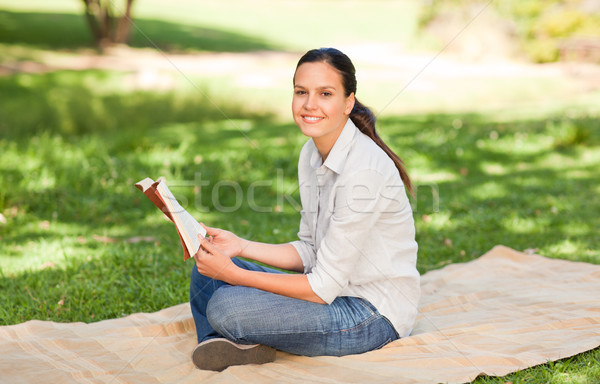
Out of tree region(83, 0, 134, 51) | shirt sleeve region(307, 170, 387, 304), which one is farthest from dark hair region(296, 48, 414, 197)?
tree region(83, 0, 134, 51)

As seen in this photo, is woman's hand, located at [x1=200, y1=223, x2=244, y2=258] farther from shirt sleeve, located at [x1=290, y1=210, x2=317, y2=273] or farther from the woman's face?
the woman's face

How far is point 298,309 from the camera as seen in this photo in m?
2.50

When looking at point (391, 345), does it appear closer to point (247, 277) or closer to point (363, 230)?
point (363, 230)

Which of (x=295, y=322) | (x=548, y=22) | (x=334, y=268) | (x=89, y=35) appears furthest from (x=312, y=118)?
(x=89, y=35)

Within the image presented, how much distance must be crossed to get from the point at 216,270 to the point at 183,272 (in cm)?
151

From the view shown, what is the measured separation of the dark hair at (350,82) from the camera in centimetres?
250

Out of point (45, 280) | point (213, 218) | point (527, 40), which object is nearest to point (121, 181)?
point (213, 218)

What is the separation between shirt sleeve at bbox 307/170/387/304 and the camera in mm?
2428

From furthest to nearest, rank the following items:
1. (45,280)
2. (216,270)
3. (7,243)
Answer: (7,243) → (45,280) → (216,270)

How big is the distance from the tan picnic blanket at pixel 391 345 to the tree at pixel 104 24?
677 inches

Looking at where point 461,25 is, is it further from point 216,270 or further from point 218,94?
point 216,270

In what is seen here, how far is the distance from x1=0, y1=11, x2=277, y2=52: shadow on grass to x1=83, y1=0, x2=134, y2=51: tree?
719mm

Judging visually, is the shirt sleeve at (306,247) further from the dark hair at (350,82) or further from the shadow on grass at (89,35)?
the shadow on grass at (89,35)


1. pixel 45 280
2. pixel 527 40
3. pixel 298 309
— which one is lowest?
pixel 45 280
